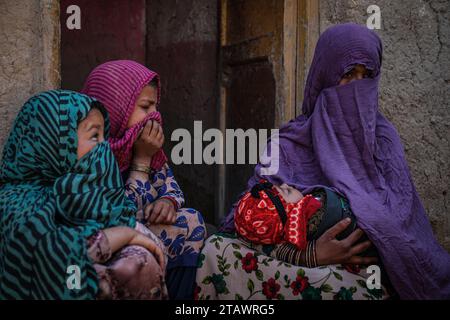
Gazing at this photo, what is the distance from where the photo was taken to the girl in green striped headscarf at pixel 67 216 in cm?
172

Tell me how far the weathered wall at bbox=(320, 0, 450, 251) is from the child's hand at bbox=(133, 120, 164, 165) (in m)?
1.33

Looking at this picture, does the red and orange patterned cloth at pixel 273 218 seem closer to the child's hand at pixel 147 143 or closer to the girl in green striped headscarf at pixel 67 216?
the girl in green striped headscarf at pixel 67 216

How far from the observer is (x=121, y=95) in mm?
2352

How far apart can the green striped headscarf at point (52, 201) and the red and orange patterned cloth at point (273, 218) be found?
472mm

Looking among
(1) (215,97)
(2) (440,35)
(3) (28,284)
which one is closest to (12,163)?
(3) (28,284)

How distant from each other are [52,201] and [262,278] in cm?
91

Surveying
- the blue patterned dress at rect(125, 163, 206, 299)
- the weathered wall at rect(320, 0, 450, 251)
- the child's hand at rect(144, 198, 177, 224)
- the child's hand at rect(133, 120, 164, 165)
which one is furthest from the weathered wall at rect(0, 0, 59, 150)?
the weathered wall at rect(320, 0, 450, 251)

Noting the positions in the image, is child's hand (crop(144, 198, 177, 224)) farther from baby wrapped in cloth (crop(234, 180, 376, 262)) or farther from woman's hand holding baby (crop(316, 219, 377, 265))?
woman's hand holding baby (crop(316, 219, 377, 265))

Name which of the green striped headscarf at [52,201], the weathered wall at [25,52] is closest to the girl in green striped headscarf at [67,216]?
the green striped headscarf at [52,201]

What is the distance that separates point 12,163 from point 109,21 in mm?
2390

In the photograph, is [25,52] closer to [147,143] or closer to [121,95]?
[121,95]

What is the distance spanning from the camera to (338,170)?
7.45ft

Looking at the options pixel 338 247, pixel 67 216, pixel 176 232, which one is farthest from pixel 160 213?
pixel 338 247

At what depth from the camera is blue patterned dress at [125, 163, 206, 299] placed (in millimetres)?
2264
